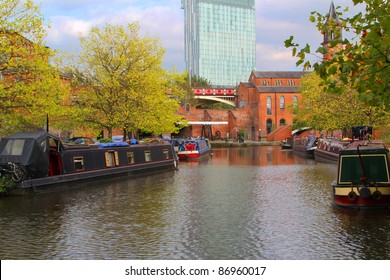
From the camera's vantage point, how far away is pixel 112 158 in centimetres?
2355

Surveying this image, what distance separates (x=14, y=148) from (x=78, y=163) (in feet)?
11.2

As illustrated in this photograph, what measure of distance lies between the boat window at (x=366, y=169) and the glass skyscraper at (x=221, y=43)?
133 meters

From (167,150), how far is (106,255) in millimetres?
20910

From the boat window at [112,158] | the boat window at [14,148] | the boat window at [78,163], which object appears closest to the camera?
the boat window at [14,148]

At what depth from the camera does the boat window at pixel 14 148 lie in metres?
17.5

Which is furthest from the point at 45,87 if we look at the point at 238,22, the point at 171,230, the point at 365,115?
the point at 238,22

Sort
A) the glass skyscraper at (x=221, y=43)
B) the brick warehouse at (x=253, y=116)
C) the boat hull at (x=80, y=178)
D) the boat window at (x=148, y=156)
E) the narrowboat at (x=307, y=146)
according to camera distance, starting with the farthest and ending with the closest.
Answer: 1. the glass skyscraper at (x=221, y=43)
2. the brick warehouse at (x=253, y=116)
3. the narrowboat at (x=307, y=146)
4. the boat window at (x=148, y=156)
5. the boat hull at (x=80, y=178)

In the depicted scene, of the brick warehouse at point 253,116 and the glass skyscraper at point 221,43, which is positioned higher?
the glass skyscraper at point 221,43

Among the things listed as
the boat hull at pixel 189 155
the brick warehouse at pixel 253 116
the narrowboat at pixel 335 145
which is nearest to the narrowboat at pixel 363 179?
the narrowboat at pixel 335 145

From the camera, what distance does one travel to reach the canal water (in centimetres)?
959

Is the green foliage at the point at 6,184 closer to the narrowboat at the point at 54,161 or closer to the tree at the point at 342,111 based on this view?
the narrowboat at the point at 54,161

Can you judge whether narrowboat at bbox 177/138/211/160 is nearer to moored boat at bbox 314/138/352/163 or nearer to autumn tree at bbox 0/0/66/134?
moored boat at bbox 314/138/352/163

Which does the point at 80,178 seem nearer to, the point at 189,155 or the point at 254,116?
the point at 189,155

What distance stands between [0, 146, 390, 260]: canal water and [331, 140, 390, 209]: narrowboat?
1.32 feet
